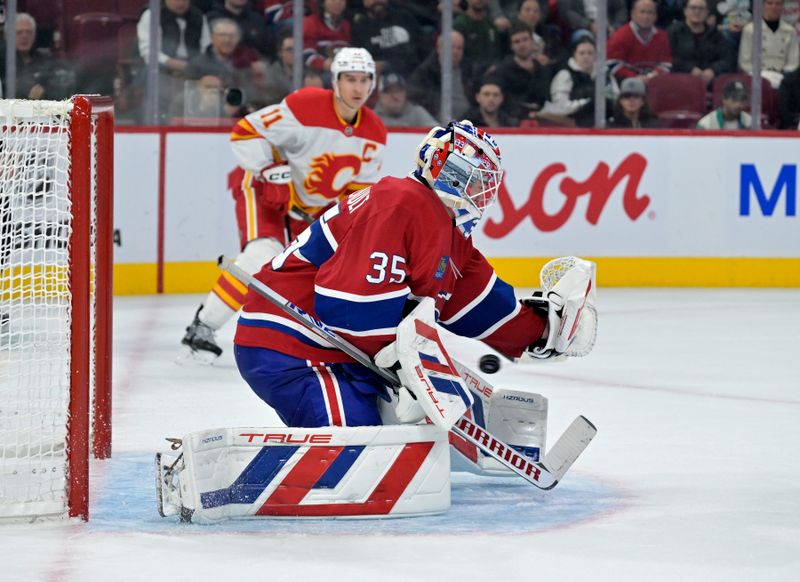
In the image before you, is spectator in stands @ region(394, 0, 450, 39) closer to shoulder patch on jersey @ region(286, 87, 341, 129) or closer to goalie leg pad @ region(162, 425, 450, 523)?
shoulder patch on jersey @ region(286, 87, 341, 129)

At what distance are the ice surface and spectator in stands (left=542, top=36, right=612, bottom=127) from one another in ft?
9.20

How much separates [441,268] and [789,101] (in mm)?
5480

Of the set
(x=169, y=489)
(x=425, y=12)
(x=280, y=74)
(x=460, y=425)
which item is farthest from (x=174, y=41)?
(x=169, y=489)

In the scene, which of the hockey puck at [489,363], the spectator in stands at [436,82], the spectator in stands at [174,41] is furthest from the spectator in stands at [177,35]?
the hockey puck at [489,363]

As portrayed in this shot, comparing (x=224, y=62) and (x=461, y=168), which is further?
(x=224, y=62)

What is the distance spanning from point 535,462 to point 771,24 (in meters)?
5.42

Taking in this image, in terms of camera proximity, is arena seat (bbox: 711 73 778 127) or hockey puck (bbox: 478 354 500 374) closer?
hockey puck (bbox: 478 354 500 374)

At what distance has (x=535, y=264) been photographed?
756 cm

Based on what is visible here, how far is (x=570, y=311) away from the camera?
3.25m

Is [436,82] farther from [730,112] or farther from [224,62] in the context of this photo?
[730,112]

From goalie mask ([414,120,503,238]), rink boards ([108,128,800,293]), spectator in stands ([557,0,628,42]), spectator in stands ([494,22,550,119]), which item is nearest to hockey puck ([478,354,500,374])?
goalie mask ([414,120,503,238])

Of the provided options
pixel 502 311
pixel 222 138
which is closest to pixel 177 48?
pixel 222 138

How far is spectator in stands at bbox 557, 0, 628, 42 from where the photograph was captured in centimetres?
767

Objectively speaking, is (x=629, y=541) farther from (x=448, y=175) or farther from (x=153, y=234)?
(x=153, y=234)
